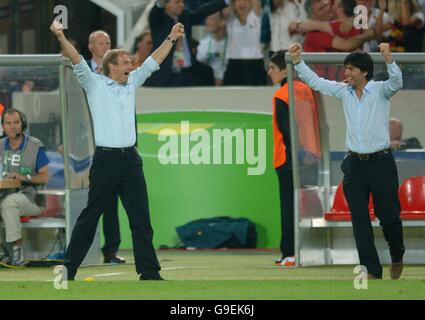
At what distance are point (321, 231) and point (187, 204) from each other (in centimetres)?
314

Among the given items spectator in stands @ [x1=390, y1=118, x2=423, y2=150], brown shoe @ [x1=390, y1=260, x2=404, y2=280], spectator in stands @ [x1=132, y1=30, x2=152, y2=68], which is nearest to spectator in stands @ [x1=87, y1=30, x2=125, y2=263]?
spectator in stands @ [x1=390, y1=118, x2=423, y2=150]

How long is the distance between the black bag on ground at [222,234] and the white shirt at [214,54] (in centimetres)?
272

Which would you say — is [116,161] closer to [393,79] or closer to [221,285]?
[221,285]

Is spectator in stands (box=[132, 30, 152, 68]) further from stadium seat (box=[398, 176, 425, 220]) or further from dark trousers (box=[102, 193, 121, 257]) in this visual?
stadium seat (box=[398, 176, 425, 220])

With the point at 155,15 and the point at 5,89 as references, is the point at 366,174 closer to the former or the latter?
the point at 5,89

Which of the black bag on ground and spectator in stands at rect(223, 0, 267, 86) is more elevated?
spectator in stands at rect(223, 0, 267, 86)

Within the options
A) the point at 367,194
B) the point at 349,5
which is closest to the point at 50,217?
the point at 367,194

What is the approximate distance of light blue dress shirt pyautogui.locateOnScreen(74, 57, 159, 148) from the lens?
13211 millimetres

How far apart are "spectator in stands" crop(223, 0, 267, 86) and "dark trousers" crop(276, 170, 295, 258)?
430 centimetres

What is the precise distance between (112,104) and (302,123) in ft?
11.0
